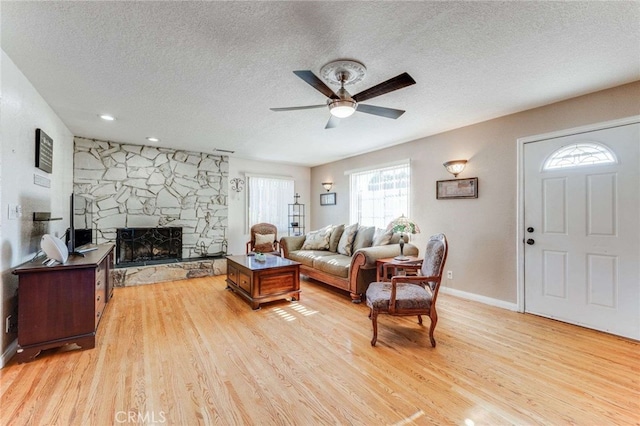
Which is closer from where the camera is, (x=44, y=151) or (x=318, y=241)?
(x=44, y=151)

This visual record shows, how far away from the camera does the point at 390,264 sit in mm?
3277

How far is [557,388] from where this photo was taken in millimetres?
1913

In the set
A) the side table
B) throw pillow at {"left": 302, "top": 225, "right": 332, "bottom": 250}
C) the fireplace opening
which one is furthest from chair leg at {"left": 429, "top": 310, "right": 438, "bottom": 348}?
the fireplace opening

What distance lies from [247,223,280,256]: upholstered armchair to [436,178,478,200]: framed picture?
134 inches

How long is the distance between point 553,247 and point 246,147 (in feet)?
16.0

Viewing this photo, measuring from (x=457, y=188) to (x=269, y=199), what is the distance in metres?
4.19

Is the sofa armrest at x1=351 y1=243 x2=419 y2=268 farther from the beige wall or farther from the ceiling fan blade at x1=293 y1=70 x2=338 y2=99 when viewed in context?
the ceiling fan blade at x1=293 y1=70 x2=338 y2=99

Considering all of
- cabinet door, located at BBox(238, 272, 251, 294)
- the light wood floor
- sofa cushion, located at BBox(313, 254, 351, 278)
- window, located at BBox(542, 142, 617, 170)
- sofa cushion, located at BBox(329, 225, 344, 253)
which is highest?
window, located at BBox(542, 142, 617, 170)

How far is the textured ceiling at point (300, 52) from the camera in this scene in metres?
1.71

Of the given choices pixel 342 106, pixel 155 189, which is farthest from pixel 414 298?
pixel 155 189

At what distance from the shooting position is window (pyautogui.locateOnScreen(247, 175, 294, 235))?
6410mm

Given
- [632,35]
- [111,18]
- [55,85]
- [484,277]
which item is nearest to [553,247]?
[484,277]

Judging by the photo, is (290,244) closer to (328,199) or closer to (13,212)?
(328,199)

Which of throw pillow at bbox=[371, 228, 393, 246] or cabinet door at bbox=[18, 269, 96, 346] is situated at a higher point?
throw pillow at bbox=[371, 228, 393, 246]
